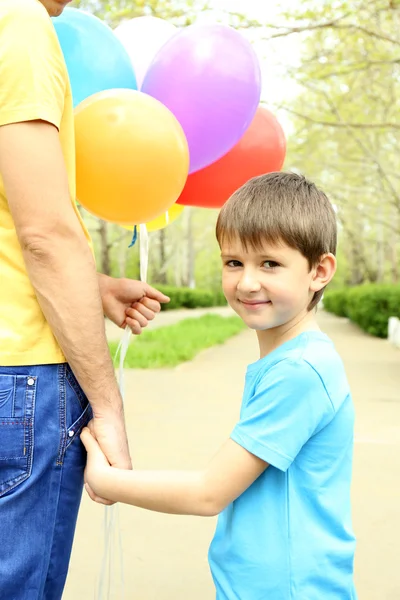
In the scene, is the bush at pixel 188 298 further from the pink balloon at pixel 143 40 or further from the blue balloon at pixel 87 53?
the blue balloon at pixel 87 53

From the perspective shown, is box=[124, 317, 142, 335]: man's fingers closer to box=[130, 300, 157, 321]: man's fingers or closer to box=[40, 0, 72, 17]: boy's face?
box=[130, 300, 157, 321]: man's fingers

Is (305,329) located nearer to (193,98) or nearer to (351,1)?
(193,98)

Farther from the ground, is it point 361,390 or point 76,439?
point 76,439

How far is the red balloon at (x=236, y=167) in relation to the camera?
8.13 feet

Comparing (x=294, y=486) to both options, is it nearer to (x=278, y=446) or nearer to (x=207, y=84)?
(x=278, y=446)

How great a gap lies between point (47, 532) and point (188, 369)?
7873 millimetres

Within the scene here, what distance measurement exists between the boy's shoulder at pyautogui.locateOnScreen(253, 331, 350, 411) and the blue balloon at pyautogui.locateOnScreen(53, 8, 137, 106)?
3.92 ft

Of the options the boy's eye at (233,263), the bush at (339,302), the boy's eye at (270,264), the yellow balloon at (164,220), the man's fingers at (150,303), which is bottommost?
the bush at (339,302)

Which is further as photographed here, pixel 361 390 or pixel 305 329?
pixel 361 390

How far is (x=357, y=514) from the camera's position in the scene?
12.4 feet

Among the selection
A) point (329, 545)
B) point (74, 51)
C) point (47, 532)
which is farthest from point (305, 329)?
point (74, 51)

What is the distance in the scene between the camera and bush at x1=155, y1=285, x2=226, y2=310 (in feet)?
88.0

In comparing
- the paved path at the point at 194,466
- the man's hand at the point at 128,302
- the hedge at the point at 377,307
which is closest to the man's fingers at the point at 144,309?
the man's hand at the point at 128,302

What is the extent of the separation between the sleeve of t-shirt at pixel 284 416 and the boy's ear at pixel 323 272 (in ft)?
0.71
